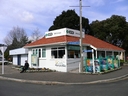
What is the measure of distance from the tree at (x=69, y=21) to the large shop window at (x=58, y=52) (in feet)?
71.0

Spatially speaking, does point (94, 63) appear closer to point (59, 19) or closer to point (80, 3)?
point (80, 3)

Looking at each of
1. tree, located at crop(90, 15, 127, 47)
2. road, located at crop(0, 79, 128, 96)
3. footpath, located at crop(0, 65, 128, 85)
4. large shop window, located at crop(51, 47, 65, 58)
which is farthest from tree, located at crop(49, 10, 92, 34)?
road, located at crop(0, 79, 128, 96)

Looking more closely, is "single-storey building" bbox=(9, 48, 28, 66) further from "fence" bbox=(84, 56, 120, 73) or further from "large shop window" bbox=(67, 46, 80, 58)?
"fence" bbox=(84, 56, 120, 73)

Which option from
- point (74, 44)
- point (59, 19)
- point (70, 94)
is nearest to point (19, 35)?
point (59, 19)

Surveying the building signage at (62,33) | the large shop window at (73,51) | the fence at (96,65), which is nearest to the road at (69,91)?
the fence at (96,65)

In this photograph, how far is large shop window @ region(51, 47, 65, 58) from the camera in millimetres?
24109

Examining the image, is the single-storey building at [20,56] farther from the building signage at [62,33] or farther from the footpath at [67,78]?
the footpath at [67,78]

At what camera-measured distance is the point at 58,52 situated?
80.7 feet

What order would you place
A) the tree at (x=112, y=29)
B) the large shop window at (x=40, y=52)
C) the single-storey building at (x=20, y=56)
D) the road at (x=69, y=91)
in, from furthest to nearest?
the tree at (x=112, y=29) < the single-storey building at (x=20, y=56) < the large shop window at (x=40, y=52) < the road at (x=69, y=91)

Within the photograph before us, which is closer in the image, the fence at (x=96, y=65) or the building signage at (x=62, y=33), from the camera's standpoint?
the fence at (x=96, y=65)

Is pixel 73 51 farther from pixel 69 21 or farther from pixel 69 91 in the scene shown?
pixel 69 21

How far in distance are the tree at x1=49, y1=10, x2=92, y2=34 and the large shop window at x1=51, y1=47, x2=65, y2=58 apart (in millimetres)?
21639

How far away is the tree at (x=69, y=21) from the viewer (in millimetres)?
46781

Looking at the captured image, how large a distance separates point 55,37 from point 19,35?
147 ft
